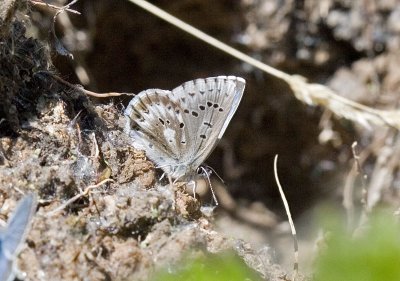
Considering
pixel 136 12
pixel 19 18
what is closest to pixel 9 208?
pixel 19 18

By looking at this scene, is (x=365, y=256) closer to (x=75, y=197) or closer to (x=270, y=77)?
(x=75, y=197)

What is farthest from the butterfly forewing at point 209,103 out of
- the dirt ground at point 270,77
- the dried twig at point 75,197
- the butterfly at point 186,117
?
the dried twig at point 75,197

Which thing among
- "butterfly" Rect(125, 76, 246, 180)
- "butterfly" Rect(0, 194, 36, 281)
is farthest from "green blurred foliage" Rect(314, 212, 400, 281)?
"butterfly" Rect(125, 76, 246, 180)

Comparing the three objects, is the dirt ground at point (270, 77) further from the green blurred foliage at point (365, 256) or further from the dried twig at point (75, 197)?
the green blurred foliage at point (365, 256)

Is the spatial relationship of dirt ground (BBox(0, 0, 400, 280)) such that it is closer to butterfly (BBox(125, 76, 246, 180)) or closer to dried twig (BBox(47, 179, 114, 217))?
butterfly (BBox(125, 76, 246, 180))

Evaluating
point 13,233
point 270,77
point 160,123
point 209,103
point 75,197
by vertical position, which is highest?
point 270,77

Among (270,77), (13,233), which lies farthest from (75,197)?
(270,77)

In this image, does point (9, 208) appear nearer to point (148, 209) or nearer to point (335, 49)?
point (148, 209)
